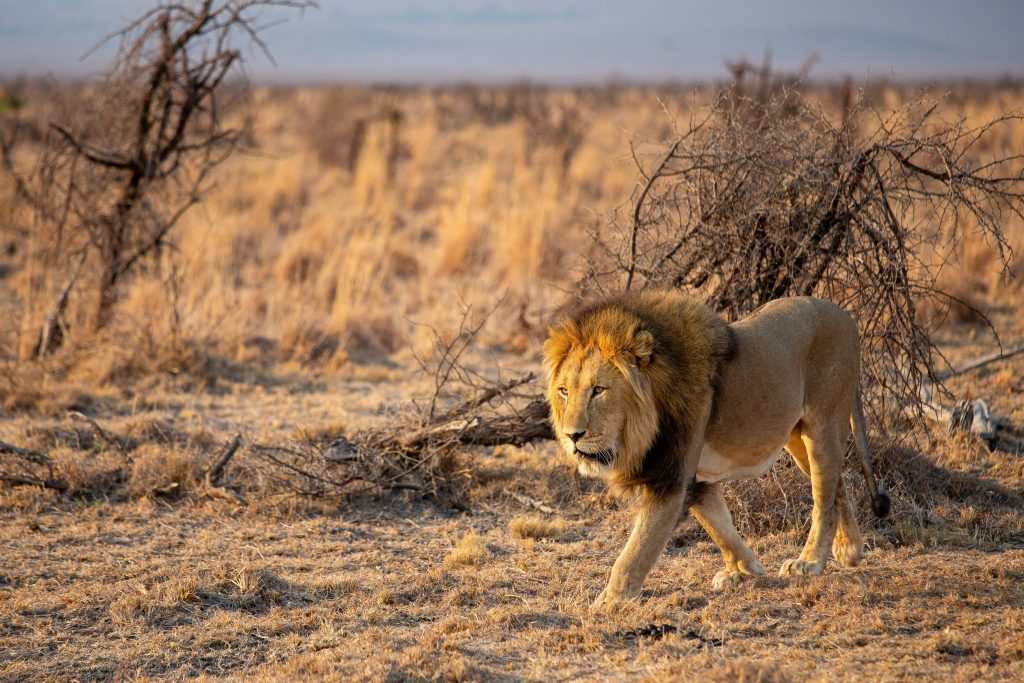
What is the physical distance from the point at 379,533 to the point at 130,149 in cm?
559

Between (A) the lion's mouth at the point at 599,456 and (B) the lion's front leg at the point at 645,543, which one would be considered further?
(B) the lion's front leg at the point at 645,543

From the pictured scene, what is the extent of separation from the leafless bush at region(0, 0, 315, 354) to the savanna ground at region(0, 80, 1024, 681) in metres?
0.32

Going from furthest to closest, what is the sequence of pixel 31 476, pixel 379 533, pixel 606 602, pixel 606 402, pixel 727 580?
pixel 31 476 → pixel 379 533 → pixel 727 580 → pixel 606 602 → pixel 606 402

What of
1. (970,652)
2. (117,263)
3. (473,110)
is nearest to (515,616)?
(970,652)

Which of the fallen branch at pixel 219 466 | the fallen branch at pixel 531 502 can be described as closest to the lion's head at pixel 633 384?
the fallen branch at pixel 531 502

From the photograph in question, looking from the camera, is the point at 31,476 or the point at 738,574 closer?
the point at 738,574

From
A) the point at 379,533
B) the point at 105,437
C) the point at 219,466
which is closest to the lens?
A: the point at 379,533

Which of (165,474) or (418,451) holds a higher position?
(418,451)

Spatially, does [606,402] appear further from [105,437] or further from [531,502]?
[105,437]

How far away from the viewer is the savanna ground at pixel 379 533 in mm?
4621

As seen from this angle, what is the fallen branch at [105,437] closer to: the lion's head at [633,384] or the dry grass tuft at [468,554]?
the dry grass tuft at [468,554]

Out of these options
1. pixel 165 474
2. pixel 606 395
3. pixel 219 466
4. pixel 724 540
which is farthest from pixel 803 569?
pixel 165 474

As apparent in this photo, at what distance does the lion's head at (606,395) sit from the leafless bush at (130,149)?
6.32m

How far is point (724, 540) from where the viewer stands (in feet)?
17.5
